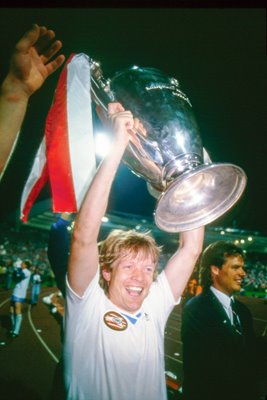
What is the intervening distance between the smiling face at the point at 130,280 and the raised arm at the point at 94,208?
0.34 meters

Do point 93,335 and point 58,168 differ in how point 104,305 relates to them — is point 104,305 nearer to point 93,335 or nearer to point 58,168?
point 93,335

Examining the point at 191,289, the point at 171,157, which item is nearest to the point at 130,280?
the point at 171,157

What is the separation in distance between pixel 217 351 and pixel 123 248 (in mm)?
1384

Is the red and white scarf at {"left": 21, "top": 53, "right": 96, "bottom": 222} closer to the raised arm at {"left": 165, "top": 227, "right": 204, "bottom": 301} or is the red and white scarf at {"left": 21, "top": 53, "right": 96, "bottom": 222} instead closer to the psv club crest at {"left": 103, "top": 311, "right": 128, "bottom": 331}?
the psv club crest at {"left": 103, "top": 311, "right": 128, "bottom": 331}

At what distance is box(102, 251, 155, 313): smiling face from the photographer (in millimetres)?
1894

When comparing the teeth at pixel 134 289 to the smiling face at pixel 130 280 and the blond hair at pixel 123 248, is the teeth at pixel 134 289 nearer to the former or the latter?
the smiling face at pixel 130 280

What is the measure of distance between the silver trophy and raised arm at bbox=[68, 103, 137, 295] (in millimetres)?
73

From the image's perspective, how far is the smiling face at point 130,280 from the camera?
189 cm

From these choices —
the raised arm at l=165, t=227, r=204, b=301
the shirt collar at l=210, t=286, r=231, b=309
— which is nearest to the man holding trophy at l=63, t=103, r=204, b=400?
the raised arm at l=165, t=227, r=204, b=301

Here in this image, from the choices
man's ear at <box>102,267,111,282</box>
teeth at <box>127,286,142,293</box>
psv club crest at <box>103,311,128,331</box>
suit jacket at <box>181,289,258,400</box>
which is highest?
man's ear at <box>102,267,111,282</box>

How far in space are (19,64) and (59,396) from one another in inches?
80.1

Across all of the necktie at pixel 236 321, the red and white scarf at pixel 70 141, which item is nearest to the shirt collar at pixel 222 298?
the necktie at pixel 236 321

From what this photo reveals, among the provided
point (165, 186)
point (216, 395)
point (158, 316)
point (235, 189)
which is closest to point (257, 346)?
point (216, 395)

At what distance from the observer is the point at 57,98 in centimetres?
200
